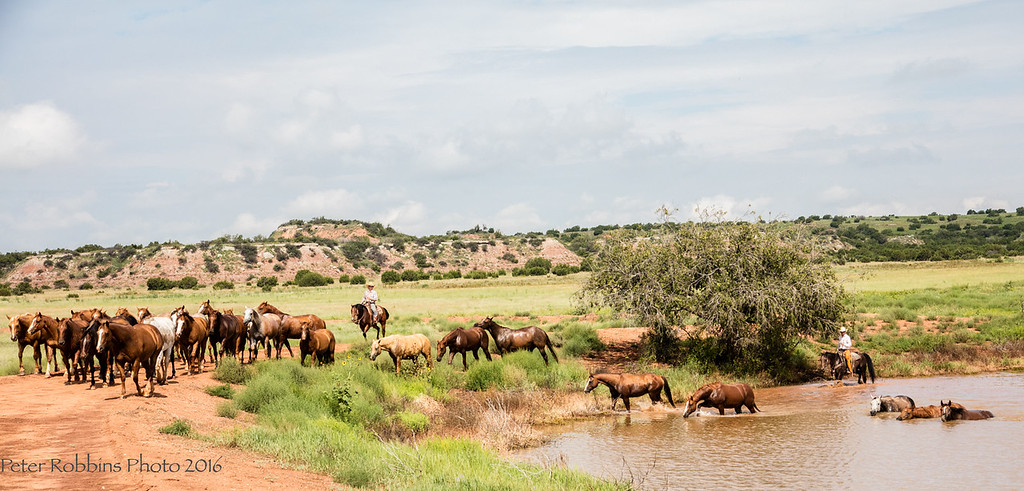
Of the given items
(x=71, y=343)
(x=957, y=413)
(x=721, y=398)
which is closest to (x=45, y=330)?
(x=71, y=343)

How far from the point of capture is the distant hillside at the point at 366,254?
9369 centimetres

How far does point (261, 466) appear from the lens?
1097 centimetres

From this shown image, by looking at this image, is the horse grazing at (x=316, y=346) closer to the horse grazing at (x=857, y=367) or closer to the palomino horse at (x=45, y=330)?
the palomino horse at (x=45, y=330)

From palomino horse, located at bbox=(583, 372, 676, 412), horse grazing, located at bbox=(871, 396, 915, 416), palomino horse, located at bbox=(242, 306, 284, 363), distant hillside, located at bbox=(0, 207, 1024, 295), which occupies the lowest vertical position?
horse grazing, located at bbox=(871, 396, 915, 416)

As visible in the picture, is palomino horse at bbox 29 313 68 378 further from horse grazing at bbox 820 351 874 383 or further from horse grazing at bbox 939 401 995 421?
horse grazing at bbox 820 351 874 383

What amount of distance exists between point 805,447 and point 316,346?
42.5 ft

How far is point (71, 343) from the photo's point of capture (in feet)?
59.1

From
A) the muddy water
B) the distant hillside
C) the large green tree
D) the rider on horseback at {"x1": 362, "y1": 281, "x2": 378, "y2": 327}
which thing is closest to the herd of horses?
the rider on horseback at {"x1": 362, "y1": 281, "x2": 378, "y2": 327}

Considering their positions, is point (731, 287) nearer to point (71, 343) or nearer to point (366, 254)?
point (71, 343)

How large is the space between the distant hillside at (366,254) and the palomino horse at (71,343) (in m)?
58.7

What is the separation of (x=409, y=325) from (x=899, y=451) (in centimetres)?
2446

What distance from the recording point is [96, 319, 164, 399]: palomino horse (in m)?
15.0

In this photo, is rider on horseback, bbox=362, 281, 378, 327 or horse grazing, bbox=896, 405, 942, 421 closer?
horse grazing, bbox=896, 405, 942, 421

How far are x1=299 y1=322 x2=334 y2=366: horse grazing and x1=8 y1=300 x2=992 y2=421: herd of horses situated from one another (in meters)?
0.03
